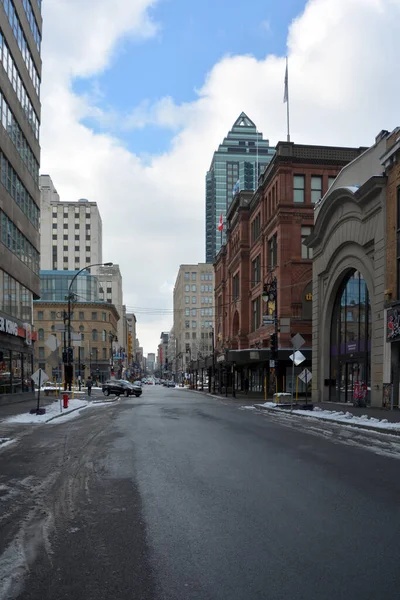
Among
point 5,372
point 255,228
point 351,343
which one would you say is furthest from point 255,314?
point 5,372

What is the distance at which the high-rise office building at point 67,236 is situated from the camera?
461ft

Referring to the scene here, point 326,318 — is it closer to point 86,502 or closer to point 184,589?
point 86,502

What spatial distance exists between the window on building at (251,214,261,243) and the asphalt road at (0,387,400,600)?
47353 millimetres

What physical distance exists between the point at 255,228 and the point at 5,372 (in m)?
33.0

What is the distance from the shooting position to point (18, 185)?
37.5 m

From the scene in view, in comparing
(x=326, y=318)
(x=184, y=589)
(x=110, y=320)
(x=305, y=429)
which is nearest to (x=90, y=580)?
(x=184, y=589)

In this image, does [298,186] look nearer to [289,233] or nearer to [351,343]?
[289,233]

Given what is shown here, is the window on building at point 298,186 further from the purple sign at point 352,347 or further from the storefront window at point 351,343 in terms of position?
the purple sign at point 352,347

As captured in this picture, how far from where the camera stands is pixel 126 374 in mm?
148000

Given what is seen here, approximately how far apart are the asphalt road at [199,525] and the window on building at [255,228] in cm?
4735

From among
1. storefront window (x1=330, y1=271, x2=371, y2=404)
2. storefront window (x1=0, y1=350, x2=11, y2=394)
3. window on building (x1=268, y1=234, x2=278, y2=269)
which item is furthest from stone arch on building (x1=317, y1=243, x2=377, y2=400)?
storefront window (x1=0, y1=350, x2=11, y2=394)

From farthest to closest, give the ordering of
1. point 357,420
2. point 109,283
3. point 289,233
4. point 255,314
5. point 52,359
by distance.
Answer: point 109,283
point 255,314
point 289,233
point 52,359
point 357,420

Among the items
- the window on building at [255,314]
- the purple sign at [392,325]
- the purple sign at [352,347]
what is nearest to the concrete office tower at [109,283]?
the window on building at [255,314]

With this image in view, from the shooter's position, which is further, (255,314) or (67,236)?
(67,236)
